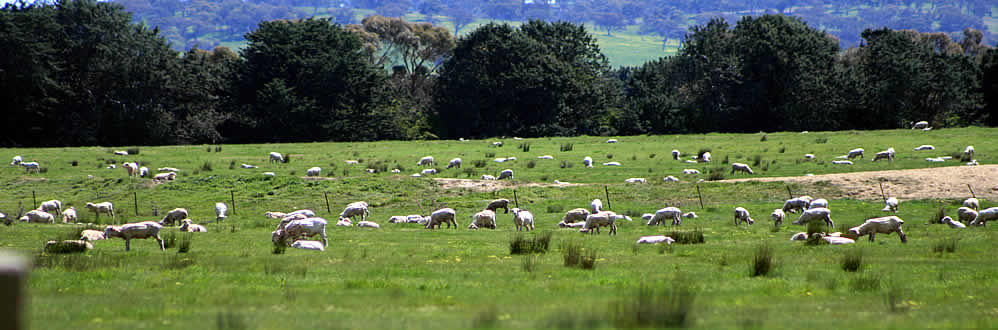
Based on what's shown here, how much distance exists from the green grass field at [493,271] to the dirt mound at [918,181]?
1.27m

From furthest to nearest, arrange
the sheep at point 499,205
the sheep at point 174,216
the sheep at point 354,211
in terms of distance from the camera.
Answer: the sheep at point 499,205 < the sheep at point 354,211 < the sheep at point 174,216

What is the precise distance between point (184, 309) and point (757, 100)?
80.4 metres

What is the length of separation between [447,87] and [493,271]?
3138 inches

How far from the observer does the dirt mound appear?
33.2 metres

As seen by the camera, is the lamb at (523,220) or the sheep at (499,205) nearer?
the lamb at (523,220)

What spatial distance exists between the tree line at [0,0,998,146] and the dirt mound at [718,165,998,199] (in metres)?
45.9

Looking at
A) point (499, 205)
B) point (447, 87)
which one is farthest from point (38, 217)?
point (447, 87)

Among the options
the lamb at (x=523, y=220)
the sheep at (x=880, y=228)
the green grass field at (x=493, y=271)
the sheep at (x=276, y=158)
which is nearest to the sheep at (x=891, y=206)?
the green grass field at (x=493, y=271)

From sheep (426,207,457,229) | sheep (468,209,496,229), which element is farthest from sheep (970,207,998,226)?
sheep (426,207,457,229)

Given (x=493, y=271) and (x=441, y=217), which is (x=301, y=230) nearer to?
(x=493, y=271)

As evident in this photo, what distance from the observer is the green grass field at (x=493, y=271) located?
32.3 ft

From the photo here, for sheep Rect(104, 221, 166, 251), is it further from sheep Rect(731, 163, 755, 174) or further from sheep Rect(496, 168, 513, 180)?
sheep Rect(731, 163, 755, 174)

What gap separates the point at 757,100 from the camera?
84625 mm

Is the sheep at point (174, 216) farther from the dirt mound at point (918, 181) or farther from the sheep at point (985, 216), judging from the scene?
the sheep at point (985, 216)
